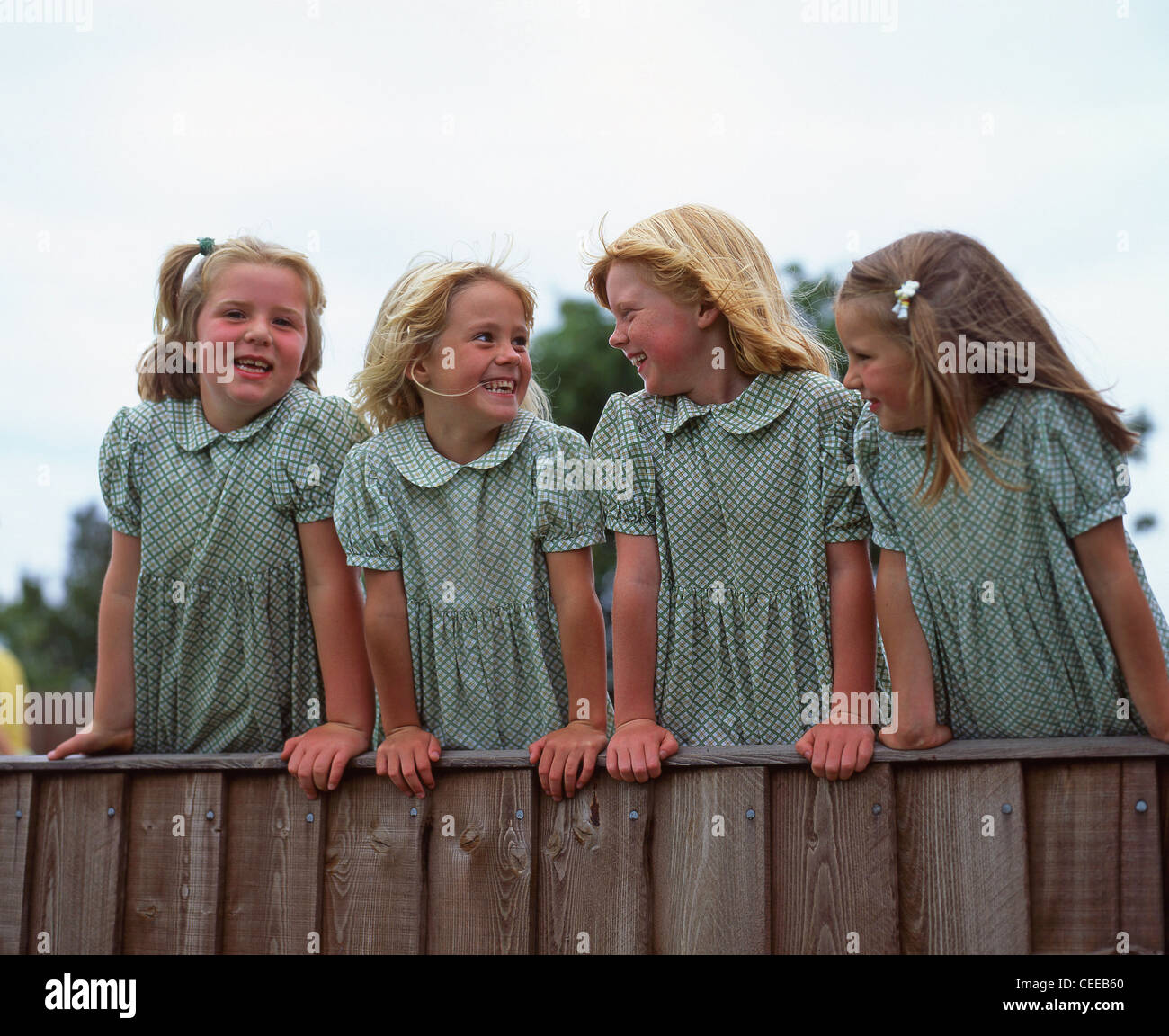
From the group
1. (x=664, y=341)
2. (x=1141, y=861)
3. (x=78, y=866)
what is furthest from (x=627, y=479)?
(x=78, y=866)

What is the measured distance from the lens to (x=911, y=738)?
2969mm

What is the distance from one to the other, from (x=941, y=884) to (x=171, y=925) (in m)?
1.99

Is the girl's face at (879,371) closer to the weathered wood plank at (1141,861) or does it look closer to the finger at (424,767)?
the weathered wood plank at (1141,861)

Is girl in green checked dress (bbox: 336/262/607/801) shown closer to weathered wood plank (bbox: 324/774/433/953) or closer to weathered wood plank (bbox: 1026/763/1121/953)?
weathered wood plank (bbox: 324/774/433/953)

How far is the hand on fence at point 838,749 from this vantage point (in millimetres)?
2887

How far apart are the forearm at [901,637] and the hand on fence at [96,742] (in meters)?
2.25

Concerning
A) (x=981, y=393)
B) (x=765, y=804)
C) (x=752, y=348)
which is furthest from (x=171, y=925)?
(x=981, y=393)

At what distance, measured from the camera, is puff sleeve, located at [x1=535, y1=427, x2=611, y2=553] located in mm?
3492

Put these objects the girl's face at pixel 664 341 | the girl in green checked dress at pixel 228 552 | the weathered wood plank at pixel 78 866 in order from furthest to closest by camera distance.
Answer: the girl in green checked dress at pixel 228 552
the girl's face at pixel 664 341
the weathered wood plank at pixel 78 866

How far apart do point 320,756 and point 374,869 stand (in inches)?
12.6

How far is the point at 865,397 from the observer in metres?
3.16

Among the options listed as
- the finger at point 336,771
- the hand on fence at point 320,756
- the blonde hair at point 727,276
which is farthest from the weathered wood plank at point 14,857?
the blonde hair at point 727,276

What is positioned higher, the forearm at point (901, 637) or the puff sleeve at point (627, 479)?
the puff sleeve at point (627, 479)

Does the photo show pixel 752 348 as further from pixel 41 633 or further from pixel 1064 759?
pixel 41 633
